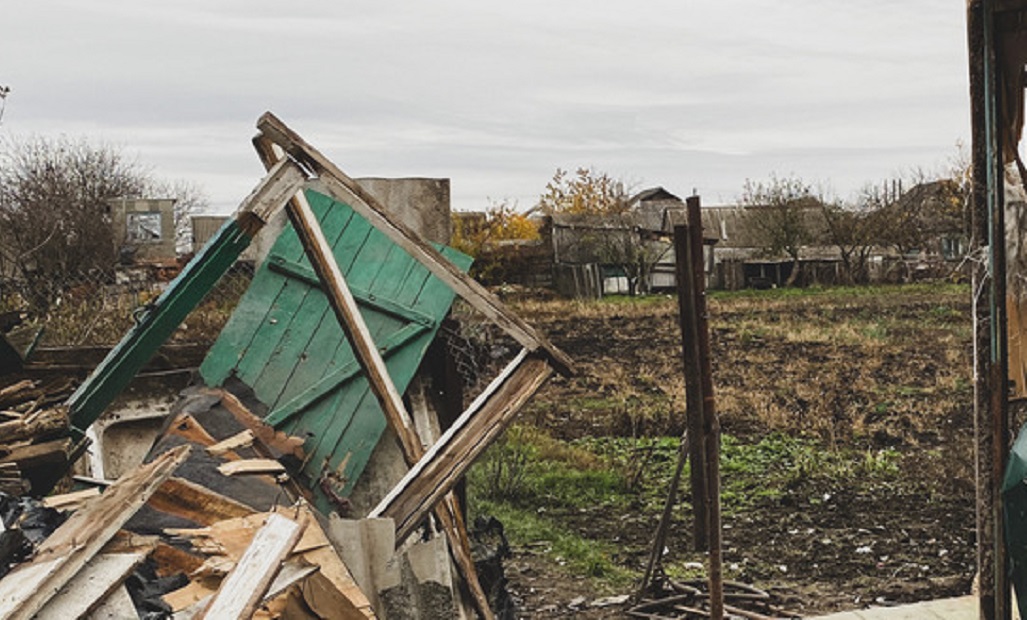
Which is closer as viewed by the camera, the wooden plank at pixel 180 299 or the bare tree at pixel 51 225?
the wooden plank at pixel 180 299

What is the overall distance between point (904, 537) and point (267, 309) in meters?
4.94

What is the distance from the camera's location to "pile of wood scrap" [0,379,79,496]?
448 centimetres

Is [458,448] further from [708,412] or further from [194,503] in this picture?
[708,412]

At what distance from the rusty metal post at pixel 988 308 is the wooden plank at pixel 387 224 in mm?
1934

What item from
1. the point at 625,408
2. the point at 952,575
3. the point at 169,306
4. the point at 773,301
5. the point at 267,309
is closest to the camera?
the point at 169,306

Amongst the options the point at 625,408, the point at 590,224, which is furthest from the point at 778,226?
the point at 625,408

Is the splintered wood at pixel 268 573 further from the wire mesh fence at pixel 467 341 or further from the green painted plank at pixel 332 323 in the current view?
the wire mesh fence at pixel 467 341

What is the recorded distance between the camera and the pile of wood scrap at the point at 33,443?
4477mm

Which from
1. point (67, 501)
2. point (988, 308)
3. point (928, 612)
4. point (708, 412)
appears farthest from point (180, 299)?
point (928, 612)

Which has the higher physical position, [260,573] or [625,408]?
[260,573]

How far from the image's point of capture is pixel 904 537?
8.03 metres

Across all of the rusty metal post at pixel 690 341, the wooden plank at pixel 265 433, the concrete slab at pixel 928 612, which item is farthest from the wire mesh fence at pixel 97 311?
the concrete slab at pixel 928 612

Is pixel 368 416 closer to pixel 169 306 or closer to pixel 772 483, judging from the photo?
pixel 169 306

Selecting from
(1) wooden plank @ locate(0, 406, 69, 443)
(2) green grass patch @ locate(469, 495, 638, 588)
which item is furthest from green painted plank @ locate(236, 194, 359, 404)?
(2) green grass patch @ locate(469, 495, 638, 588)
